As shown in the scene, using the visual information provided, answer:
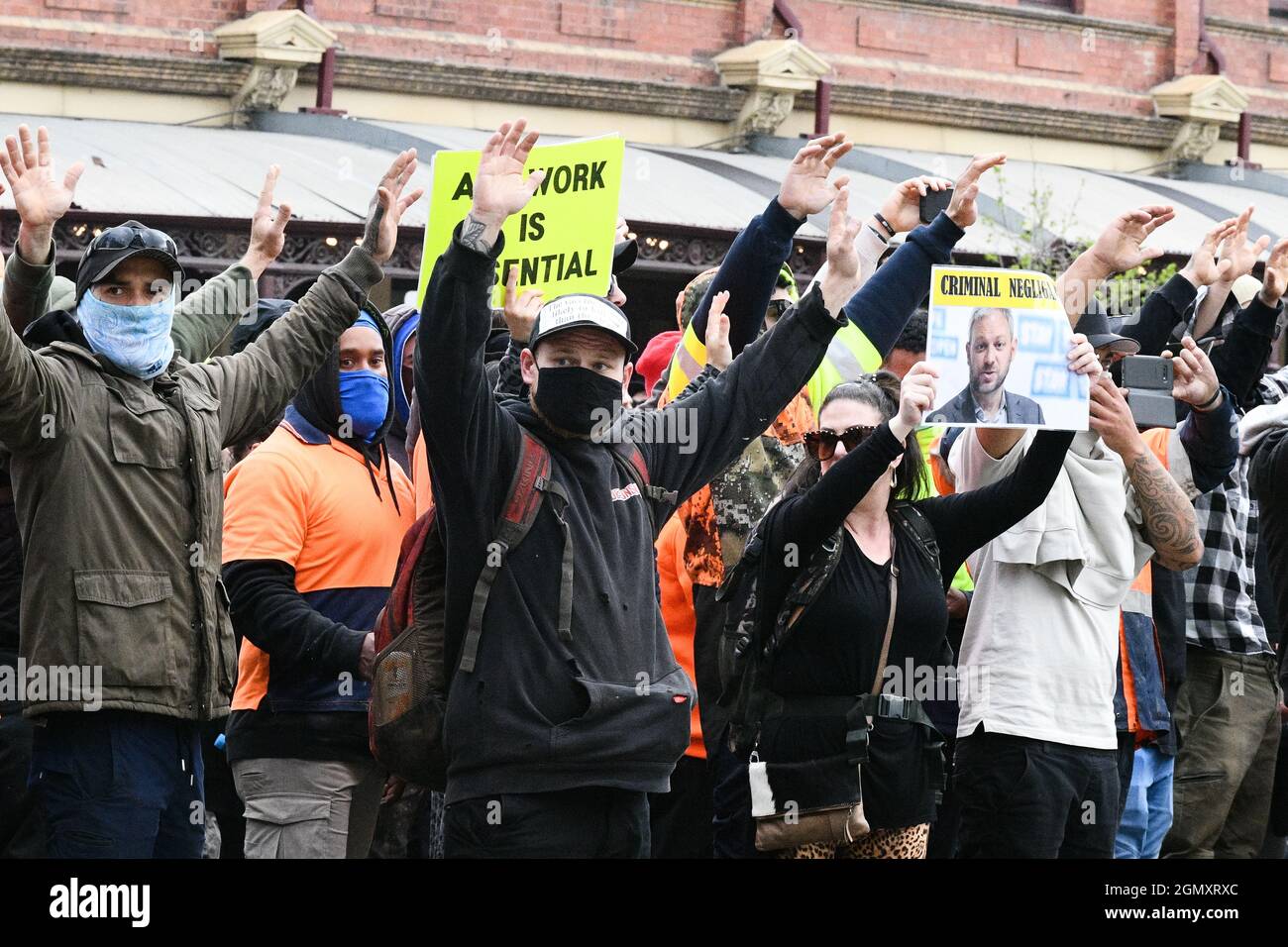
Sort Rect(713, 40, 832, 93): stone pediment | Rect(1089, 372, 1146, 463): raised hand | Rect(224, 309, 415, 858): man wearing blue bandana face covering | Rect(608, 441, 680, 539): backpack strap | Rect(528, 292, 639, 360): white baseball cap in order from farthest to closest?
Rect(713, 40, 832, 93): stone pediment → Rect(1089, 372, 1146, 463): raised hand → Rect(224, 309, 415, 858): man wearing blue bandana face covering → Rect(608, 441, 680, 539): backpack strap → Rect(528, 292, 639, 360): white baseball cap

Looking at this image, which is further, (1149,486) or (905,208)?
(905,208)

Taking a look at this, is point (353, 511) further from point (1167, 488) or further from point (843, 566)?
point (1167, 488)

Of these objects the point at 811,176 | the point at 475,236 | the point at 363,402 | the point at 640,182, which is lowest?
the point at 363,402

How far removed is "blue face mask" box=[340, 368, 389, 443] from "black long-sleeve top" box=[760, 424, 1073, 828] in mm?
1263

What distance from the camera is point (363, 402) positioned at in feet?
19.8

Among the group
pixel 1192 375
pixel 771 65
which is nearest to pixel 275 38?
pixel 771 65

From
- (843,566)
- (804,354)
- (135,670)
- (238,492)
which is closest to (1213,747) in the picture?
(843,566)

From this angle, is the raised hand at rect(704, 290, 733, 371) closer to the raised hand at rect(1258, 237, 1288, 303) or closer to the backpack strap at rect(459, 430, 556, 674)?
the backpack strap at rect(459, 430, 556, 674)

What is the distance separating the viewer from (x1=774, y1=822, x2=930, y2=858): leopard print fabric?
17.7 ft

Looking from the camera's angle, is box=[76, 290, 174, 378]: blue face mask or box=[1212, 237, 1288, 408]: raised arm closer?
box=[76, 290, 174, 378]: blue face mask

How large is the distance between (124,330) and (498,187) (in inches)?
50.1

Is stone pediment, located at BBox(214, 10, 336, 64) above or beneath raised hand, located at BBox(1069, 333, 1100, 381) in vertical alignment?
above

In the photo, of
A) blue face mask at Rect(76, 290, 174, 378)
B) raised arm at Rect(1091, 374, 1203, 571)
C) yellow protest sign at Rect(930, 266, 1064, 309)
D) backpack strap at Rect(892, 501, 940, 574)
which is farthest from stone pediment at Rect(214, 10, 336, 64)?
yellow protest sign at Rect(930, 266, 1064, 309)

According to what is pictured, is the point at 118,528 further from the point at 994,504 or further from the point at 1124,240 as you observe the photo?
the point at 1124,240
